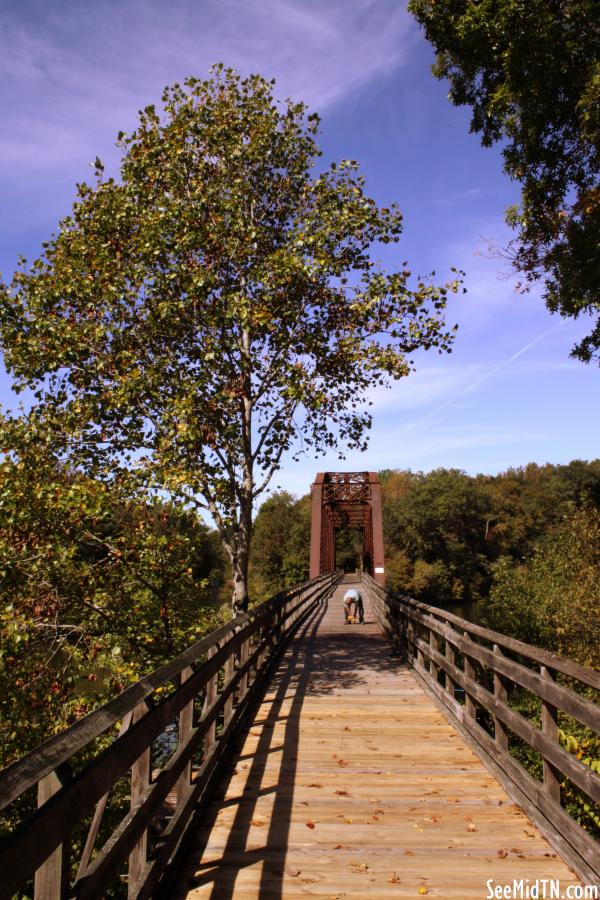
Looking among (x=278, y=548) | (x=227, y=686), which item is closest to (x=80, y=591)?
(x=227, y=686)

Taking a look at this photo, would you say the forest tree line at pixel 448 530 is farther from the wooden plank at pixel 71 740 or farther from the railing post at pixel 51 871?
the railing post at pixel 51 871

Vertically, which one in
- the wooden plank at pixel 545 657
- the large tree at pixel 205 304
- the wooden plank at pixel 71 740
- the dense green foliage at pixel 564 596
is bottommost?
the dense green foliage at pixel 564 596

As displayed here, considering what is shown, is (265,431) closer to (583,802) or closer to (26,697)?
(26,697)

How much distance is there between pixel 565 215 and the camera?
12516mm

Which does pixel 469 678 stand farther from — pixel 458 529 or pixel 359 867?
pixel 458 529

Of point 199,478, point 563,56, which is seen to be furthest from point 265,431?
point 563,56

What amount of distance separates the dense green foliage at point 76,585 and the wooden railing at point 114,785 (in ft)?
11.5

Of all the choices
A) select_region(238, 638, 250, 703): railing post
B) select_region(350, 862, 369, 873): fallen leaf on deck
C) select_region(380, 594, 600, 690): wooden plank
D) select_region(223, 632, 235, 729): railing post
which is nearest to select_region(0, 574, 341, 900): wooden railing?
select_region(223, 632, 235, 729): railing post

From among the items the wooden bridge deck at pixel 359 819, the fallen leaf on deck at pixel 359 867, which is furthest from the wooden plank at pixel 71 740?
the fallen leaf on deck at pixel 359 867

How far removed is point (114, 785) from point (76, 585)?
634 cm

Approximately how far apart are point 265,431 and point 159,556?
3.59 metres

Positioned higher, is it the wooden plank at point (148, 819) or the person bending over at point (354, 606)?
the wooden plank at point (148, 819)

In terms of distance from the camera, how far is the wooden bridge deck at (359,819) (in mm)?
3469

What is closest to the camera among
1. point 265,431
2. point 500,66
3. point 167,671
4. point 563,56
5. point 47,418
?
point 167,671
